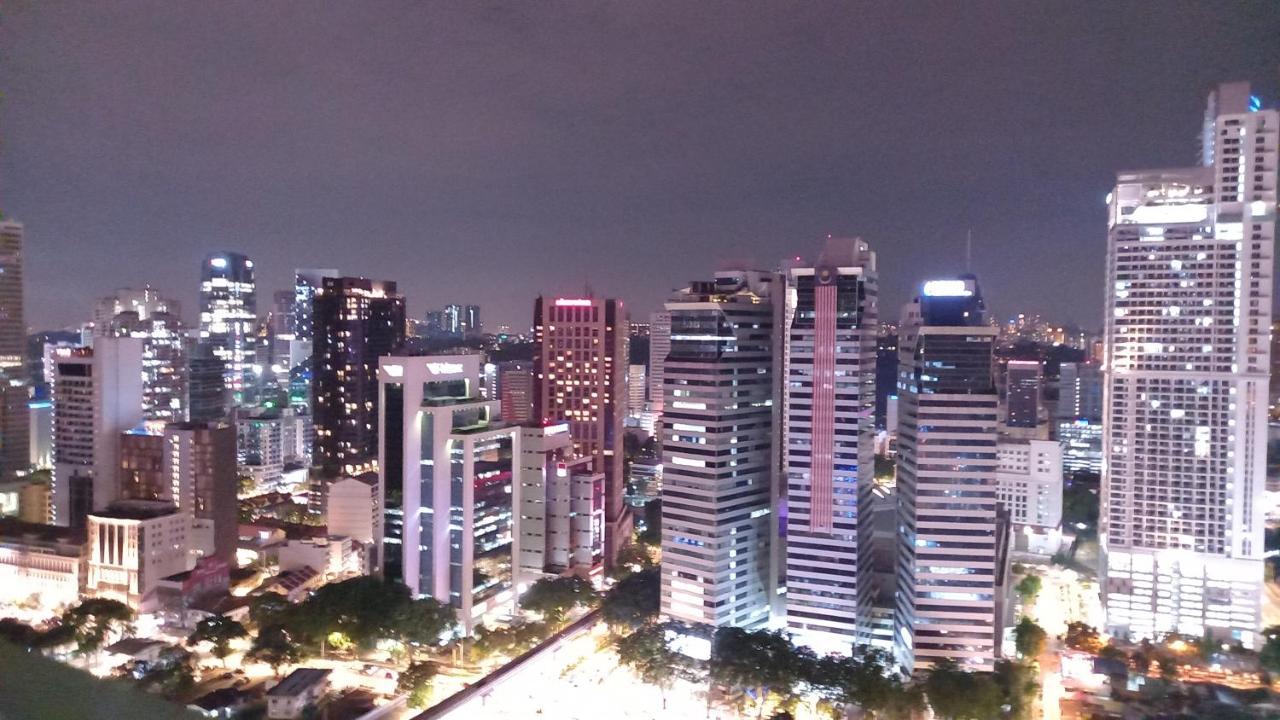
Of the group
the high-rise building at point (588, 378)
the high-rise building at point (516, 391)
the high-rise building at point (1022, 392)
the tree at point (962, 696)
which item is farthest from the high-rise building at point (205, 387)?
the high-rise building at point (1022, 392)

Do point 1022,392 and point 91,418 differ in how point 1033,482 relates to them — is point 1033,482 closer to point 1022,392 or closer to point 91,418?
point 1022,392

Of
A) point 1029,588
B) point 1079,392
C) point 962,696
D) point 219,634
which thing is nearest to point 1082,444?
point 1079,392

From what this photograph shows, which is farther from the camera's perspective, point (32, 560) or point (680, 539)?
point (32, 560)

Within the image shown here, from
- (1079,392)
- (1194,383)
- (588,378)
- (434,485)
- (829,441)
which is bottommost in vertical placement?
(434,485)

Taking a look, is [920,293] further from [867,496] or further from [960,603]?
[960,603]

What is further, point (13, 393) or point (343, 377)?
point (343, 377)

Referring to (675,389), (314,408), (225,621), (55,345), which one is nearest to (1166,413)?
(675,389)
